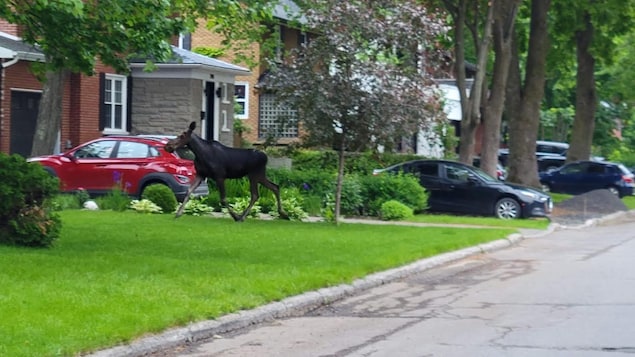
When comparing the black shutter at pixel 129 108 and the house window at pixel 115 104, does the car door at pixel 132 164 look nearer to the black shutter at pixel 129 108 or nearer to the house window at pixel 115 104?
the house window at pixel 115 104

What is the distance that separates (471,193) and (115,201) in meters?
9.21

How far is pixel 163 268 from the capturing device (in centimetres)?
1289

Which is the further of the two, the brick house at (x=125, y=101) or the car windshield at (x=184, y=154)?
the brick house at (x=125, y=101)

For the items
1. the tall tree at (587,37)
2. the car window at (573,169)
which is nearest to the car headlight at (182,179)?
the tall tree at (587,37)

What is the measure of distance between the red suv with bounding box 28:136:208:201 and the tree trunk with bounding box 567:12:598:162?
21328 mm

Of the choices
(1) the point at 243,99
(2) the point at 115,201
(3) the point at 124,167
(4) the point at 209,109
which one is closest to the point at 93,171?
(3) the point at 124,167

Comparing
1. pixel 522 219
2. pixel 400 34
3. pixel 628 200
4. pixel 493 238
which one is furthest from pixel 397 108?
pixel 628 200

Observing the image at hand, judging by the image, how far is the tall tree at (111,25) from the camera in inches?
538

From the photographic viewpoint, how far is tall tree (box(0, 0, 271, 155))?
13664 millimetres

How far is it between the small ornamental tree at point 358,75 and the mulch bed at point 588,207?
869 centimetres

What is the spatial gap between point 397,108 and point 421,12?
7.00 ft

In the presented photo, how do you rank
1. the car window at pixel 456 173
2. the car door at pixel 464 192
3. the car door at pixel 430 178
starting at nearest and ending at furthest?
1. the car door at pixel 464 192
2. the car window at pixel 456 173
3. the car door at pixel 430 178

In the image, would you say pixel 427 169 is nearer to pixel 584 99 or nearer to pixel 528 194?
pixel 528 194

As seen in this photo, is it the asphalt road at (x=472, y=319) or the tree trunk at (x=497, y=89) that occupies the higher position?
the tree trunk at (x=497, y=89)
